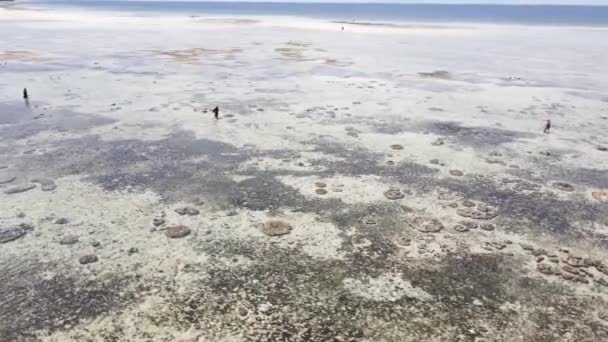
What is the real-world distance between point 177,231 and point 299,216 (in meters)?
2.11

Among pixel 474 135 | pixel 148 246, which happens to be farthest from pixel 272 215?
pixel 474 135

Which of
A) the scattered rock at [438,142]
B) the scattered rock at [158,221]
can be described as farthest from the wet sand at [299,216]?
the scattered rock at [438,142]

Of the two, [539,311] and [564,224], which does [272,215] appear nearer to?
[539,311]

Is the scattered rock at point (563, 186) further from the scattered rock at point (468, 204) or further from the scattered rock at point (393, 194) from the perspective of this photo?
the scattered rock at point (393, 194)

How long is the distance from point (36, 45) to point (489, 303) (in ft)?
115

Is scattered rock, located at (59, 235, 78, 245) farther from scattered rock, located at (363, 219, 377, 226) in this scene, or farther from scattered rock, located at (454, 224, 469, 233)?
scattered rock, located at (454, 224, 469, 233)

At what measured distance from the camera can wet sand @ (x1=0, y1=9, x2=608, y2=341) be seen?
19.4ft

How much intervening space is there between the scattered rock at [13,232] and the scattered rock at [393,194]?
6.34 metres

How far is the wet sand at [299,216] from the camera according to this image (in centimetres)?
591

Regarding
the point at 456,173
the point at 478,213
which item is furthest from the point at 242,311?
the point at 456,173

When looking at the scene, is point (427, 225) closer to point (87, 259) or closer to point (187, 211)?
point (187, 211)

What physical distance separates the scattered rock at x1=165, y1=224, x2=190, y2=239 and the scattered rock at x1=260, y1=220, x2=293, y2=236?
1246mm

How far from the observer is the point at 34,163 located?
417 inches

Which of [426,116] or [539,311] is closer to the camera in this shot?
[539,311]
